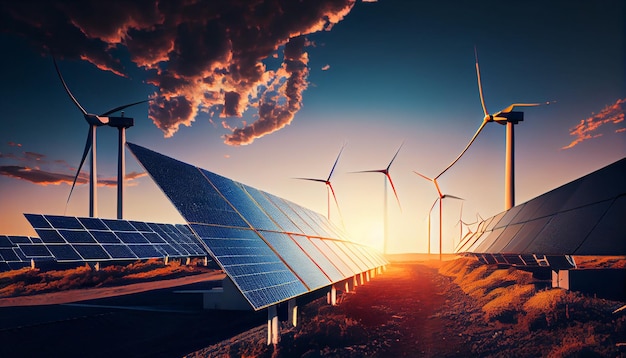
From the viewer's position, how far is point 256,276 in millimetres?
11930

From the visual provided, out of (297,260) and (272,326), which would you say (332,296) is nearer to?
(297,260)

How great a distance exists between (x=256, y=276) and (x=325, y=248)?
12449mm

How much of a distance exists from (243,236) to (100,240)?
94.5ft

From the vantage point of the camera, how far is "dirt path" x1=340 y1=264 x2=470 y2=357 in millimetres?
14375

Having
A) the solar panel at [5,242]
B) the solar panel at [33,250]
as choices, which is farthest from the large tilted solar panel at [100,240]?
the solar panel at [5,242]

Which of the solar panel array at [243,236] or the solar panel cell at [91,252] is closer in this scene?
the solar panel array at [243,236]

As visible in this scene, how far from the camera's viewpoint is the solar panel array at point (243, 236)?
1154 cm

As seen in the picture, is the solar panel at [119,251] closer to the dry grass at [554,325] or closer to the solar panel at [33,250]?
the solar panel at [33,250]

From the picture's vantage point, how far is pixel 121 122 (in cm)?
6600

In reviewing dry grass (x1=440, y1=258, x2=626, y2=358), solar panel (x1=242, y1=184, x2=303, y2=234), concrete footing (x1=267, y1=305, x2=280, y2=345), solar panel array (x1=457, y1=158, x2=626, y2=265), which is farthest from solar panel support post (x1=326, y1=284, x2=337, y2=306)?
solar panel array (x1=457, y1=158, x2=626, y2=265)

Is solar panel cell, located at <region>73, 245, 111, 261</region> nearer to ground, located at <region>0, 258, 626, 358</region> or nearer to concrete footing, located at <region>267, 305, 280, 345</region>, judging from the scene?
ground, located at <region>0, 258, 626, 358</region>

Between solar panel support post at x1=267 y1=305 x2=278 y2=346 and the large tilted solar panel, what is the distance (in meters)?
20.2

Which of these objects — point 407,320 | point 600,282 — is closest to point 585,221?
point 600,282

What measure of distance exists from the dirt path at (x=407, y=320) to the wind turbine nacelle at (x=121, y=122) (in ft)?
190
